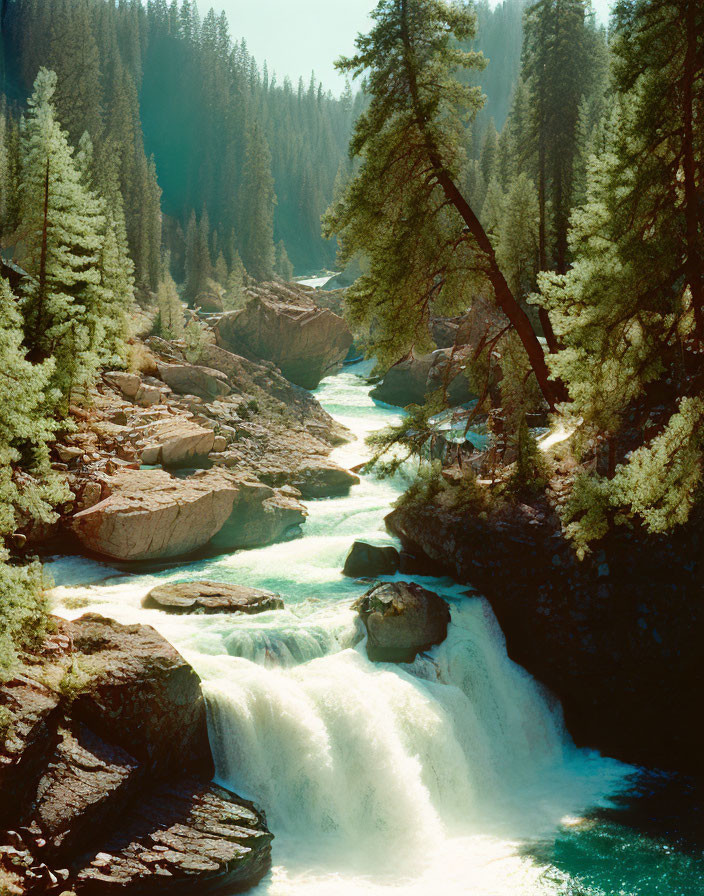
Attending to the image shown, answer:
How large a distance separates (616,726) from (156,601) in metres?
10.0

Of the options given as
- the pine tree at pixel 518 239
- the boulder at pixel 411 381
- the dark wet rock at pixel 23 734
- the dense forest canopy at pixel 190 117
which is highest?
the dense forest canopy at pixel 190 117

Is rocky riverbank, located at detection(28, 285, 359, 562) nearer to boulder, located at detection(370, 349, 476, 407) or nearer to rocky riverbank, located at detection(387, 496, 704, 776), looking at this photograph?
rocky riverbank, located at detection(387, 496, 704, 776)

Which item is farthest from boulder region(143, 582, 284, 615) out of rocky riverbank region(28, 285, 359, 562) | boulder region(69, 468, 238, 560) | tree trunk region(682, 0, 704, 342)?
Result: tree trunk region(682, 0, 704, 342)

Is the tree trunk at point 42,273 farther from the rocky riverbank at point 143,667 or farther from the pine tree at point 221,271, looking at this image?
the pine tree at point 221,271

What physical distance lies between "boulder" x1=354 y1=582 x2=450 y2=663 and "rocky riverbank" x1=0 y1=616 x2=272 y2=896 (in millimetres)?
4024

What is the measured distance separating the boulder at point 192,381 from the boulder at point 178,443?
502 centimetres

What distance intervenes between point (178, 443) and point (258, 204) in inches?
2566

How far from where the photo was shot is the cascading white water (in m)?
11.2

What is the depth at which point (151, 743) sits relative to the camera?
10875mm

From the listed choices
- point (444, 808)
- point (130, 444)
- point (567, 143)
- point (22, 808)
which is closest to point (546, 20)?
point (567, 143)

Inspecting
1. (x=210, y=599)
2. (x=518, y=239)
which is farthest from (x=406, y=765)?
(x=518, y=239)

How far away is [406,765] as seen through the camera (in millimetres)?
12445

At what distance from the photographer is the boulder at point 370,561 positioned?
18.1 metres

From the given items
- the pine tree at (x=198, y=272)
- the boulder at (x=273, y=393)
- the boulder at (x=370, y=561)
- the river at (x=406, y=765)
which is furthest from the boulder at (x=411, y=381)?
the pine tree at (x=198, y=272)
